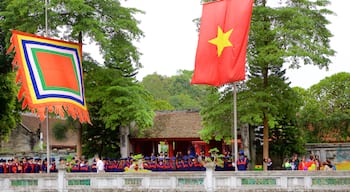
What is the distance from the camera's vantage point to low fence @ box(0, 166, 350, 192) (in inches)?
Answer: 750

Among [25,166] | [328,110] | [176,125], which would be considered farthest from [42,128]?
[328,110]

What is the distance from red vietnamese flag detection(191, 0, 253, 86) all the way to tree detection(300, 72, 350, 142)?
20.2 meters

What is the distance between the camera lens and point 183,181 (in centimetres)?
2011

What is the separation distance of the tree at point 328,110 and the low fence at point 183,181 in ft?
71.4

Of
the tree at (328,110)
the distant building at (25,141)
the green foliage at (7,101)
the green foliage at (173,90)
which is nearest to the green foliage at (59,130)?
the green foliage at (7,101)

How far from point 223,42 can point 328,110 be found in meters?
28.2

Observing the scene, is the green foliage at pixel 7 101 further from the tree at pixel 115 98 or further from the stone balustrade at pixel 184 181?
the stone balustrade at pixel 184 181

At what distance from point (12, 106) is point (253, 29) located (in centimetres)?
1870

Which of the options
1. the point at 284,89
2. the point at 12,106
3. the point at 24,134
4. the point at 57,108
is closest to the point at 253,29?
the point at 284,89

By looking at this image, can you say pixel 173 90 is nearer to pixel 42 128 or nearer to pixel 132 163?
pixel 42 128

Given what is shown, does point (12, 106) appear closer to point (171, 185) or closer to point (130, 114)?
point (130, 114)

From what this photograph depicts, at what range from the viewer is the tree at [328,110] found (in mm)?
42750

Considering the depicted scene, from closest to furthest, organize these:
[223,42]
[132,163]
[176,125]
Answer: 1. [223,42]
2. [132,163]
3. [176,125]

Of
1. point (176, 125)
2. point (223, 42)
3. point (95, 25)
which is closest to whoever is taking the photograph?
point (223, 42)
